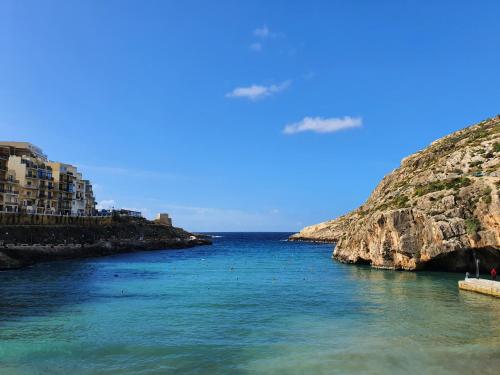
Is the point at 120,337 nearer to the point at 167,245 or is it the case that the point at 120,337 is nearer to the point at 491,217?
the point at 491,217

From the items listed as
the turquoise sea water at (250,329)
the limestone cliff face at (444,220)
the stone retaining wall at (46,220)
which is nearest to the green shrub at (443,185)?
the limestone cliff face at (444,220)

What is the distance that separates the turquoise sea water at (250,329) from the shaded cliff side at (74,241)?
34027 millimetres

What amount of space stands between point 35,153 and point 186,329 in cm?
13428

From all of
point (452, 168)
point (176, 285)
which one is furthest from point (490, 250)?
point (176, 285)

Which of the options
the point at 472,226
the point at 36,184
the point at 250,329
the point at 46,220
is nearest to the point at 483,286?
the point at 472,226

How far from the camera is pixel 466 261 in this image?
63125 mm

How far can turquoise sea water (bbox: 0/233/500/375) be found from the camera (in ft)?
75.9

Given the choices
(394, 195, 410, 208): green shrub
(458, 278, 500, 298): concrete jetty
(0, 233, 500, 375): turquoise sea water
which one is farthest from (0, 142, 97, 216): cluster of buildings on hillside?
(458, 278, 500, 298): concrete jetty

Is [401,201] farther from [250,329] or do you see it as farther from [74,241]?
[74,241]

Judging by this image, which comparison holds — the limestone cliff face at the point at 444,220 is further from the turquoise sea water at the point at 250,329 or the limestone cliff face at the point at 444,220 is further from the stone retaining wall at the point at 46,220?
the stone retaining wall at the point at 46,220

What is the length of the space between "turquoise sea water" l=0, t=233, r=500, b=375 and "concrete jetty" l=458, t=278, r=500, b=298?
159 cm

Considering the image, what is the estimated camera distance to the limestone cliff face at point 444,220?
193 ft

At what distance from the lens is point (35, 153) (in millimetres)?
143375

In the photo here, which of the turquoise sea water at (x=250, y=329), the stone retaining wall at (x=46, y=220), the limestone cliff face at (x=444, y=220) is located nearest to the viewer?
the turquoise sea water at (x=250, y=329)
